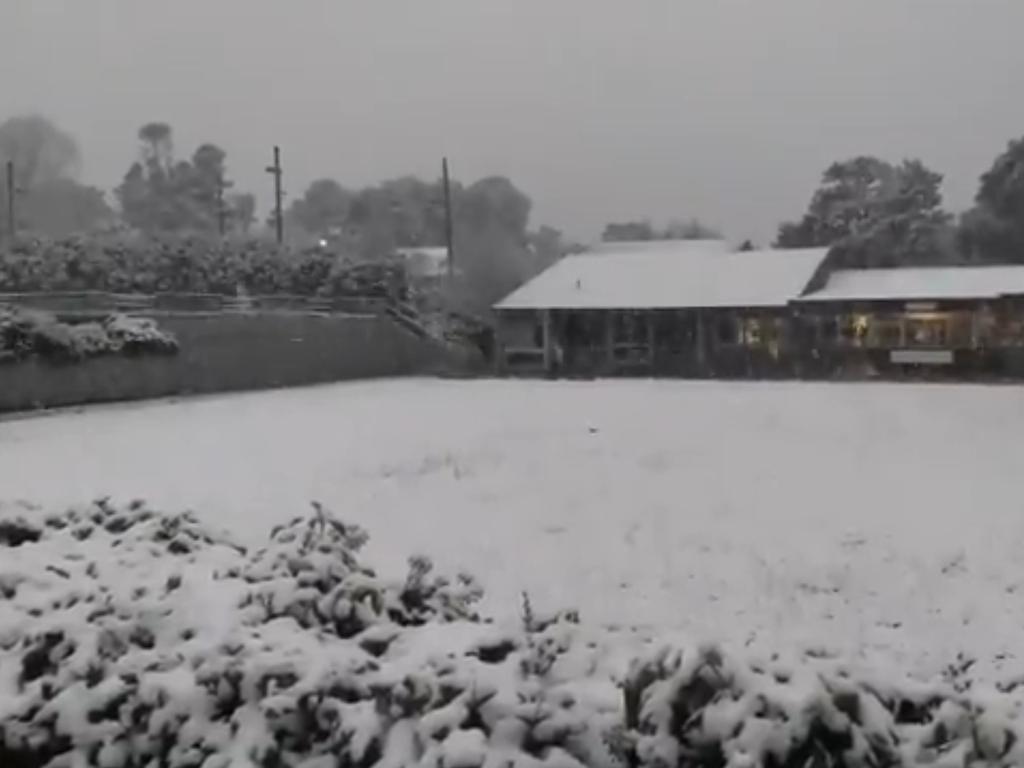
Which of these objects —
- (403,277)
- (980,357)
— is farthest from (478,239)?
(980,357)

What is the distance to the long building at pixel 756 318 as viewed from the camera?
108ft

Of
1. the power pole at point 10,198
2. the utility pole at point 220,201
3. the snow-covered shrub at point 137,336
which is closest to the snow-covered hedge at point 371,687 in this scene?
the snow-covered shrub at point 137,336

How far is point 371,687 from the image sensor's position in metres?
2.97

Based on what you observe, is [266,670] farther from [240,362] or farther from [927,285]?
[927,285]

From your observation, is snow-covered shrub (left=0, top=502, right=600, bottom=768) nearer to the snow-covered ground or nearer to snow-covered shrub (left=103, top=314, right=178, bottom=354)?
the snow-covered ground

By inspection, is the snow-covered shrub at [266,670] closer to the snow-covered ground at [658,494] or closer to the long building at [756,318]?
the snow-covered ground at [658,494]

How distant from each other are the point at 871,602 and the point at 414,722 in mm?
5115

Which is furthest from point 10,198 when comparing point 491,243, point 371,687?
point 371,687

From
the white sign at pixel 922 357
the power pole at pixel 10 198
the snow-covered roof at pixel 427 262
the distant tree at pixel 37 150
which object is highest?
the distant tree at pixel 37 150

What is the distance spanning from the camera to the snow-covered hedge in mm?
2605

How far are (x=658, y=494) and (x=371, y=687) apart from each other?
8607 millimetres

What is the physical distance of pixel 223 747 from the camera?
2.95 m

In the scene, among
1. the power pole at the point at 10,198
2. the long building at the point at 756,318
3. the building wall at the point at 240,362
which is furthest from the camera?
the power pole at the point at 10,198

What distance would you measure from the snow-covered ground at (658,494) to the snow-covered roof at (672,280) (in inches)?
530
